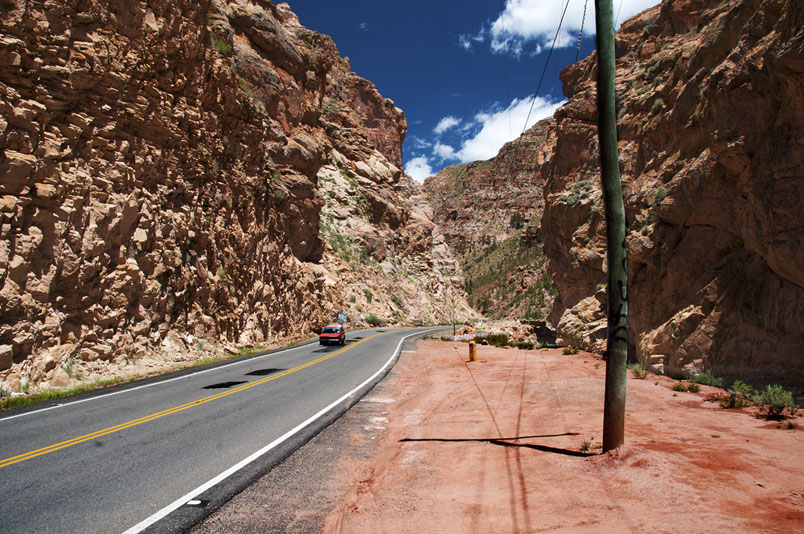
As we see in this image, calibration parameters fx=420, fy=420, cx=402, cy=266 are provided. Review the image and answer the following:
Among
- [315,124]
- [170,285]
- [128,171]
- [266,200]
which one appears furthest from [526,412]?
[315,124]

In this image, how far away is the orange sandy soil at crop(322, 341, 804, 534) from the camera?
13.0ft

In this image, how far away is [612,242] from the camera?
5.95 metres

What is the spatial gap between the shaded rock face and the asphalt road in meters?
10.4

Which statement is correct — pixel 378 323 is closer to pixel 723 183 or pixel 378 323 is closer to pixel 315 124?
pixel 315 124

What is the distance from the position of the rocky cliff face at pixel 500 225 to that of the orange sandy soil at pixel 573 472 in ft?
221

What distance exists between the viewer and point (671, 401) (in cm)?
938

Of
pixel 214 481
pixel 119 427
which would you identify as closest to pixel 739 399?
pixel 214 481

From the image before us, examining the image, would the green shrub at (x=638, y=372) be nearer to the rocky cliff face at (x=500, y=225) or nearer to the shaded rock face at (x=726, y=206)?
the shaded rock face at (x=726, y=206)

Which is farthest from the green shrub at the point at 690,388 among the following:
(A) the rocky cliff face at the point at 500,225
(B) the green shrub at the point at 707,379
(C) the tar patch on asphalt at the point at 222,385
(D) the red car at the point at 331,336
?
(A) the rocky cliff face at the point at 500,225

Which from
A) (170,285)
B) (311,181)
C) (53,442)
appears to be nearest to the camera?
(53,442)

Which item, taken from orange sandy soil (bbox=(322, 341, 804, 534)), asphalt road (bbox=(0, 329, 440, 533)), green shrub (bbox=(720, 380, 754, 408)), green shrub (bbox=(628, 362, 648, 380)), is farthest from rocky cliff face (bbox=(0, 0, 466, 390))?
green shrub (bbox=(628, 362, 648, 380))

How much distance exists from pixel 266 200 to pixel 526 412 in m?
25.4

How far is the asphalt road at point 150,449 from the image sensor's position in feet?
14.9

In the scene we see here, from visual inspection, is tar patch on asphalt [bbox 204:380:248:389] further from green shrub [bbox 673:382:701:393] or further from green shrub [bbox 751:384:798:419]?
green shrub [bbox 751:384:798:419]
